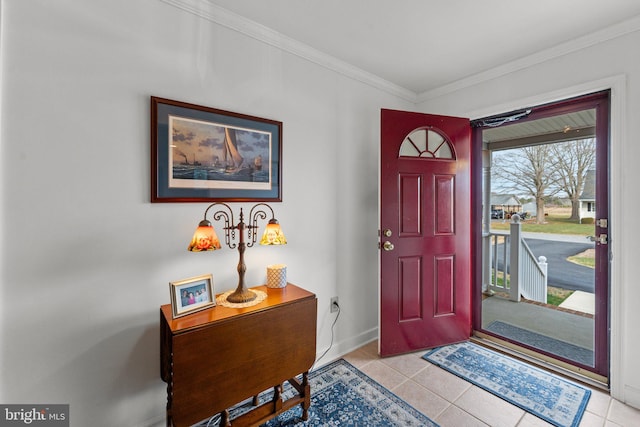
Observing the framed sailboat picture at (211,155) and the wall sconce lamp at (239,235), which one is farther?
the framed sailboat picture at (211,155)

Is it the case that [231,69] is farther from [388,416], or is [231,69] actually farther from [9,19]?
[388,416]

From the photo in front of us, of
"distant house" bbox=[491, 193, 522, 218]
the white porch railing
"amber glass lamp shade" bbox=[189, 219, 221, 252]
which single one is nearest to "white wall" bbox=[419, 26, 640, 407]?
→ the white porch railing

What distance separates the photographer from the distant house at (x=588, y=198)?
6.65ft

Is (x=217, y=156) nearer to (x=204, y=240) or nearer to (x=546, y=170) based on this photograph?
(x=204, y=240)

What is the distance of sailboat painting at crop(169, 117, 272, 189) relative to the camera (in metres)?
1.55

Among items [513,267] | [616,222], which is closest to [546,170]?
[616,222]

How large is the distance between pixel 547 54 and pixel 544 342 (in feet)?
7.59

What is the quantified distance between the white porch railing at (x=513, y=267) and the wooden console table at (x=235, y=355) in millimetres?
2032

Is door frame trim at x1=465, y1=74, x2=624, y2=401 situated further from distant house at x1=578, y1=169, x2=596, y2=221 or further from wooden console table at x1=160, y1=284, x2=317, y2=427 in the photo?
wooden console table at x1=160, y1=284, x2=317, y2=427

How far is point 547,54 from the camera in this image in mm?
2076

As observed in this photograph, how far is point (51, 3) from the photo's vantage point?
124 centimetres

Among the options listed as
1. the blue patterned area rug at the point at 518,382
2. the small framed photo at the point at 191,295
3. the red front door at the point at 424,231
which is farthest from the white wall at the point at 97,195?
the blue patterned area rug at the point at 518,382

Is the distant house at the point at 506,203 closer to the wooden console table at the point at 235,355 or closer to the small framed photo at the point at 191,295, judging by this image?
the wooden console table at the point at 235,355

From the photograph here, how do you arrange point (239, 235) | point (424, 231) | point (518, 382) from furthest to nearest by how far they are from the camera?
point (424, 231) < point (518, 382) < point (239, 235)
